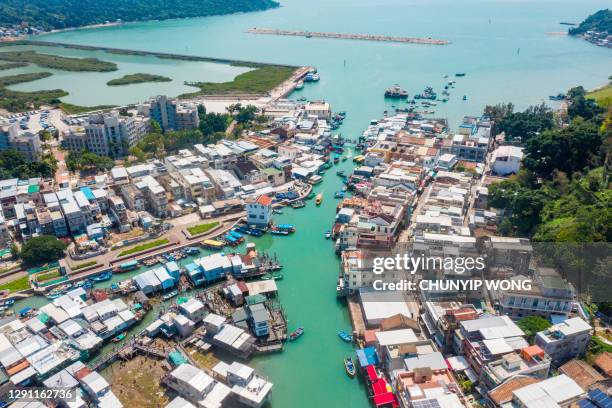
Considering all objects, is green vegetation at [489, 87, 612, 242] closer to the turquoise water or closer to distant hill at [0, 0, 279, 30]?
the turquoise water

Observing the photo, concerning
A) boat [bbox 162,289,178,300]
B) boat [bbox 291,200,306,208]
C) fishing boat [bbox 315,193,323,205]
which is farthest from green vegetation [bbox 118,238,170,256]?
fishing boat [bbox 315,193,323,205]

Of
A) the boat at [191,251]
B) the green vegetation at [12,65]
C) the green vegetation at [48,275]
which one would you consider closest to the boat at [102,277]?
the green vegetation at [48,275]

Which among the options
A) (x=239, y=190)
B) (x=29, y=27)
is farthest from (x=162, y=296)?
(x=29, y=27)

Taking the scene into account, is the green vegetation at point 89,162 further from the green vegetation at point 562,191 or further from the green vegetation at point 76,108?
the green vegetation at point 562,191

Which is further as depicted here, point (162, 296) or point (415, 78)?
point (415, 78)

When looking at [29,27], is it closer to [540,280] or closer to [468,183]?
→ [468,183]

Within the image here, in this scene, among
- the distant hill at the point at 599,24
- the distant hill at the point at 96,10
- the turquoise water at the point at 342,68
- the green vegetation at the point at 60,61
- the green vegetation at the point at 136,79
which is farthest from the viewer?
the distant hill at the point at 96,10
